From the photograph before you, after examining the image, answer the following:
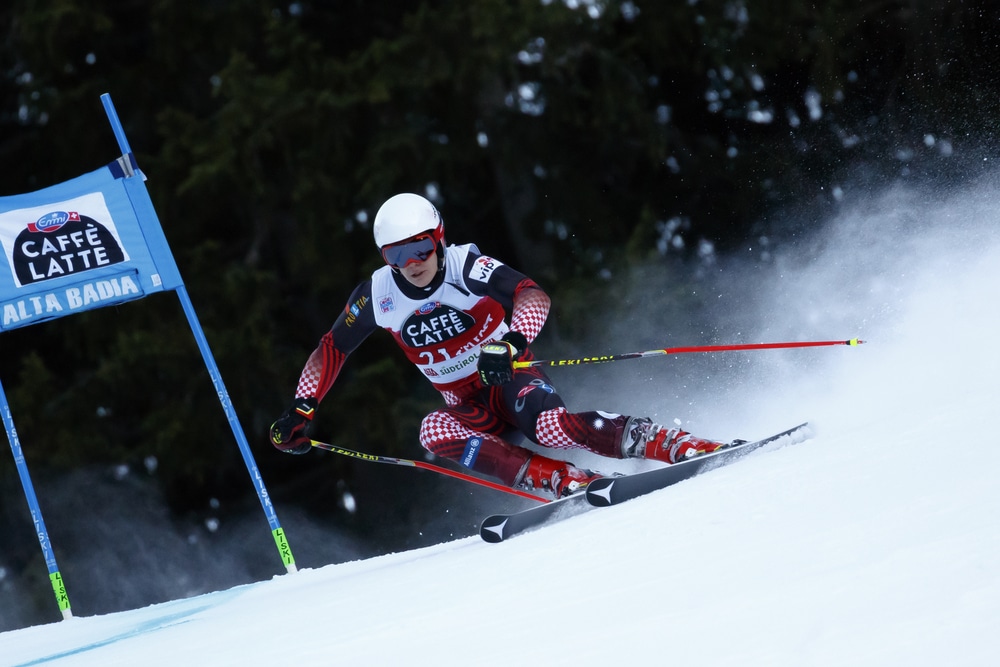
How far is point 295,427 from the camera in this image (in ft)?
14.5

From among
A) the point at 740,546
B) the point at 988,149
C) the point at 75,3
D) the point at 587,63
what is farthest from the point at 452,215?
the point at 740,546

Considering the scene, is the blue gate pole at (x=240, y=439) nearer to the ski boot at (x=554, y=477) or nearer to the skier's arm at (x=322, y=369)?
the skier's arm at (x=322, y=369)

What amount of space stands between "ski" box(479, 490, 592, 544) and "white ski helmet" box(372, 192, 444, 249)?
1048 millimetres

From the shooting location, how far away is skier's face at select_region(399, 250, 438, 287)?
4.14 meters

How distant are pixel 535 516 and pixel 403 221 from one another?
1135mm

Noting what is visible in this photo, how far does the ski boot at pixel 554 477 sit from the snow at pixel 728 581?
321mm

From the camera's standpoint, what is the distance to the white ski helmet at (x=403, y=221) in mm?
4066

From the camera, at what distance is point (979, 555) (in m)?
1.85

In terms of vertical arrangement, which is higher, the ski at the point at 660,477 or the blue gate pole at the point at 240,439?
the blue gate pole at the point at 240,439

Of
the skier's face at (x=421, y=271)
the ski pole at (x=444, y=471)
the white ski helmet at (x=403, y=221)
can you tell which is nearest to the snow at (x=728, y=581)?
the ski pole at (x=444, y=471)

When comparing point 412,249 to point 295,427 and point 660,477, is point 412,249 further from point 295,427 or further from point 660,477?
point 660,477

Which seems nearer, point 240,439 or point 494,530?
point 494,530

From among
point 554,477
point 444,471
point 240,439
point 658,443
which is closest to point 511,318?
point 554,477

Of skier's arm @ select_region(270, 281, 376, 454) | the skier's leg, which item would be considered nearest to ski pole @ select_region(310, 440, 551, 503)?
the skier's leg
